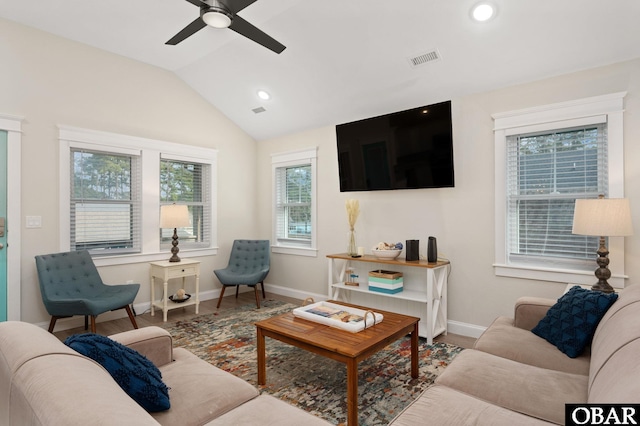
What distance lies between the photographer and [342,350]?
218 centimetres

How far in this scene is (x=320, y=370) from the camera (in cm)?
285

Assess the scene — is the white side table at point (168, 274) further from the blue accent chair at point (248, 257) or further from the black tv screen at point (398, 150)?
the black tv screen at point (398, 150)

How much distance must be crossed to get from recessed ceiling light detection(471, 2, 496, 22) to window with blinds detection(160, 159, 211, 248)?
3.82 m

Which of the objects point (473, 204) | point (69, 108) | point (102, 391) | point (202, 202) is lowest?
point (102, 391)

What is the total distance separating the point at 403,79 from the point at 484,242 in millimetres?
A: 1825

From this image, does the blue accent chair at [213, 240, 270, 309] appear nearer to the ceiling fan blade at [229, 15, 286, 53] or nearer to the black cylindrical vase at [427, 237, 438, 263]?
the black cylindrical vase at [427, 237, 438, 263]

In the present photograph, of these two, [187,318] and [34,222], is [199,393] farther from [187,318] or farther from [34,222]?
[34,222]

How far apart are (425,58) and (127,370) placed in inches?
131

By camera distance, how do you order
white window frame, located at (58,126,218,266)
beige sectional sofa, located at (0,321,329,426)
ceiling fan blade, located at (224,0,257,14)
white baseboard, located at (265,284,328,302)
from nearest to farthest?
beige sectional sofa, located at (0,321,329,426) → ceiling fan blade, located at (224,0,257,14) → white window frame, located at (58,126,218,266) → white baseboard, located at (265,284,328,302)

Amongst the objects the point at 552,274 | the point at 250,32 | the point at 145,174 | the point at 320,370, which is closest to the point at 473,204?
the point at 552,274

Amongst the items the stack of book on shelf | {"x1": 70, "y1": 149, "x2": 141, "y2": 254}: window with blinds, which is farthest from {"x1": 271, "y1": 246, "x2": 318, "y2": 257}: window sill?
{"x1": 70, "y1": 149, "x2": 141, "y2": 254}: window with blinds

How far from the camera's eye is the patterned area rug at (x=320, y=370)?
2354 millimetres

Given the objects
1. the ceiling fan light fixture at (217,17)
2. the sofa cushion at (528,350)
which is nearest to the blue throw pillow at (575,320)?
the sofa cushion at (528,350)

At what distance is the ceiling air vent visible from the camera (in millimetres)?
3271
